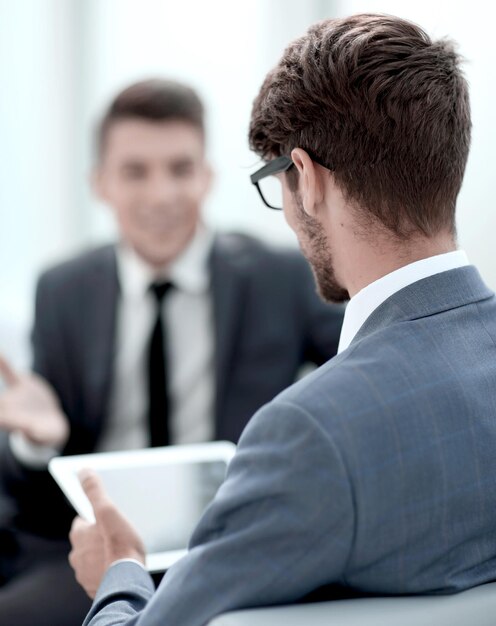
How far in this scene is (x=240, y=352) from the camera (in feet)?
6.75

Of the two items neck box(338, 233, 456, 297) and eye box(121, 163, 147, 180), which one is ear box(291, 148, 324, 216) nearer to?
neck box(338, 233, 456, 297)

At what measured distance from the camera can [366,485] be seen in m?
0.85

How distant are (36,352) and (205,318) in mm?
427

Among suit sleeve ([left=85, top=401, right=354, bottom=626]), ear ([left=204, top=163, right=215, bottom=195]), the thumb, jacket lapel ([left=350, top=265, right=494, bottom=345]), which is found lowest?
the thumb

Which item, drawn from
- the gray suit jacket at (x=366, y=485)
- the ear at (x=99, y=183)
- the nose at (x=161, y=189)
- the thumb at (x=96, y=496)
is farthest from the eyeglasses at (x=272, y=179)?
the ear at (x=99, y=183)

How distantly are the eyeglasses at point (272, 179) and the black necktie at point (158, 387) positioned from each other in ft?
2.91

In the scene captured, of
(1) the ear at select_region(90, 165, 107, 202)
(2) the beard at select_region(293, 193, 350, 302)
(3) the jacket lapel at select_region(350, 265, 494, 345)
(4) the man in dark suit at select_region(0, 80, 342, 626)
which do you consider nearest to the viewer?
(3) the jacket lapel at select_region(350, 265, 494, 345)

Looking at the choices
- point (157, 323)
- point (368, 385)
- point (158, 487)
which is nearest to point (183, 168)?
point (157, 323)

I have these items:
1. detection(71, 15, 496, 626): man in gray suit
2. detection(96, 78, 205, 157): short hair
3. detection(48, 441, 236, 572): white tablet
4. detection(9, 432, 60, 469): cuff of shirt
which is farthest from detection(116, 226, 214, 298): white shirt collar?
detection(71, 15, 496, 626): man in gray suit

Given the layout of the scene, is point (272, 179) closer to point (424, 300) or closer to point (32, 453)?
point (424, 300)

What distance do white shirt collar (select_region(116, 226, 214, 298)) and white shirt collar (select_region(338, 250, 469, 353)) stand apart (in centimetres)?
110

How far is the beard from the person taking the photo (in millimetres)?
1077

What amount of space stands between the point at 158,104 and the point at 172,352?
615mm

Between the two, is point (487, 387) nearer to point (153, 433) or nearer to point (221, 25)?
point (153, 433)
